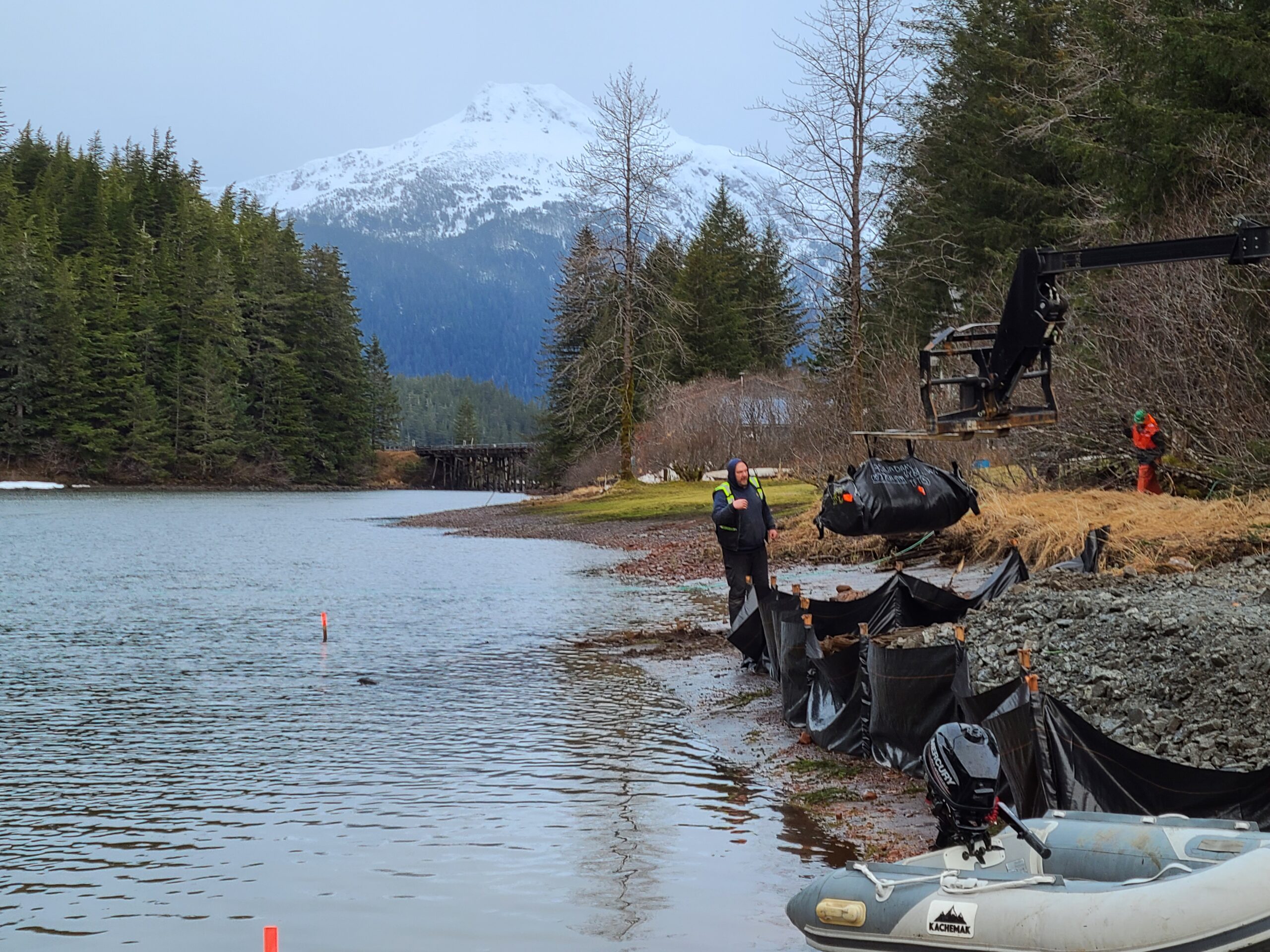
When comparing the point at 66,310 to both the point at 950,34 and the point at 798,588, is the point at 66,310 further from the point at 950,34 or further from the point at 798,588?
the point at 798,588

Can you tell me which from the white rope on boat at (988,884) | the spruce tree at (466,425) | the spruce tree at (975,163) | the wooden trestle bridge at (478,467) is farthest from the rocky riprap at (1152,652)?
the spruce tree at (466,425)

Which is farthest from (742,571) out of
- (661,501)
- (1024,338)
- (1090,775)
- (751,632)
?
(661,501)

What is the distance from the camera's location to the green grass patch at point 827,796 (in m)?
8.52

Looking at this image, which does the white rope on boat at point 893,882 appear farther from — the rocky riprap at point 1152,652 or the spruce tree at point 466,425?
the spruce tree at point 466,425

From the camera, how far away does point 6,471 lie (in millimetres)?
88250

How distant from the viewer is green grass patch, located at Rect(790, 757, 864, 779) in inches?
363

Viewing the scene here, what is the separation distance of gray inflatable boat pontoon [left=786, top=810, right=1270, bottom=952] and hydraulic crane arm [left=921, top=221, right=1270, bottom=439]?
3.45m

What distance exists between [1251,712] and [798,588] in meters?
4.29

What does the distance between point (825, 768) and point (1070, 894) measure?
15.5 feet

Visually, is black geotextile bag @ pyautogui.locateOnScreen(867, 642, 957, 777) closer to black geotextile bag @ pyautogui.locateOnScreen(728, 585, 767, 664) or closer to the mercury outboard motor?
the mercury outboard motor

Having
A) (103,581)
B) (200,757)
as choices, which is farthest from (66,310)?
(200,757)

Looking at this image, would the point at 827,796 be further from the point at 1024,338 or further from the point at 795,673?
the point at 1024,338

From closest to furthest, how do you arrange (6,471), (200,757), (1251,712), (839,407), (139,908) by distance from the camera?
(139,908), (1251,712), (200,757), (839,407), (6,471)

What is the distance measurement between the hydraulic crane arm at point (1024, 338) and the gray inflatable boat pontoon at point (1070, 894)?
136 inches
